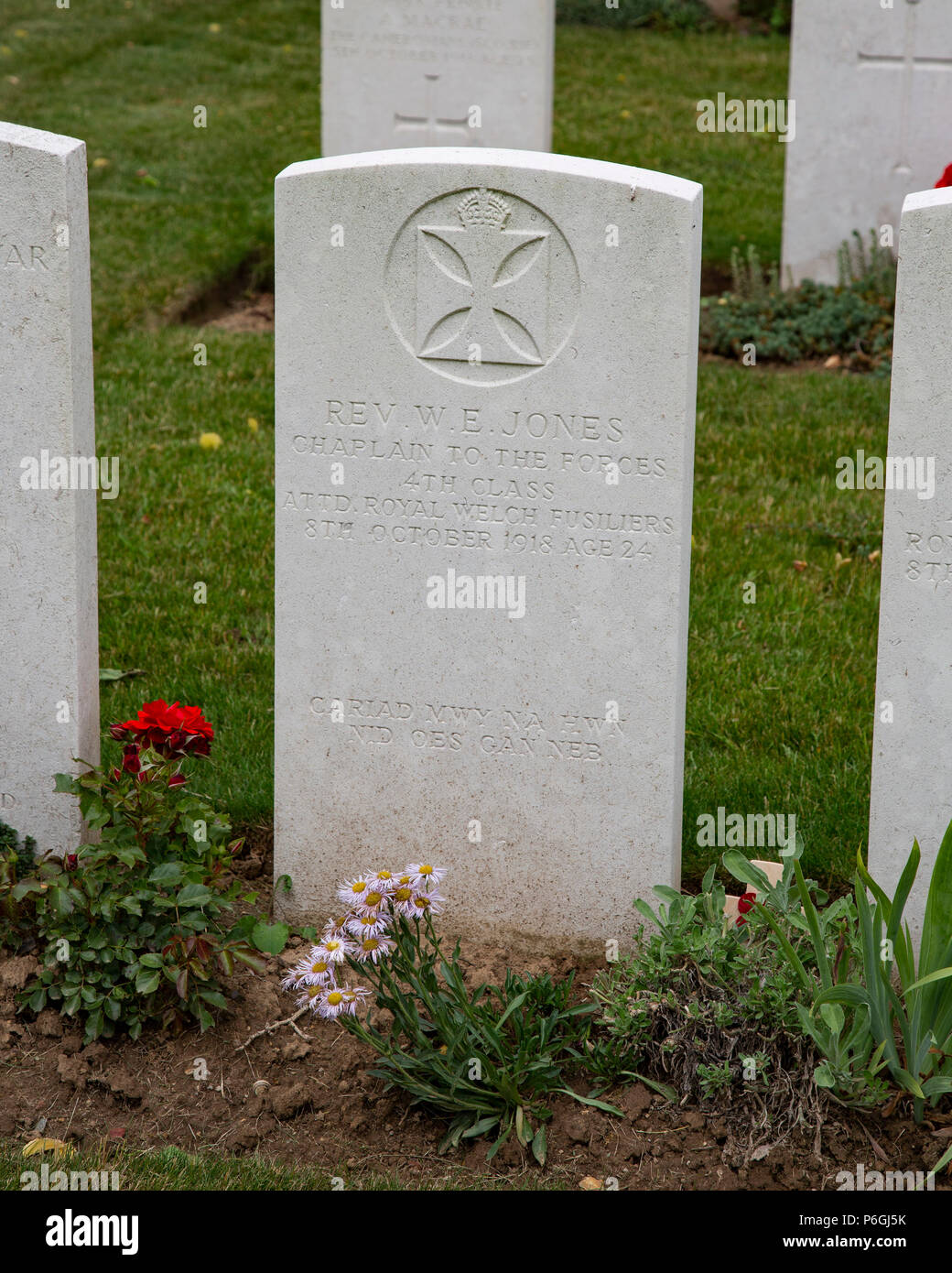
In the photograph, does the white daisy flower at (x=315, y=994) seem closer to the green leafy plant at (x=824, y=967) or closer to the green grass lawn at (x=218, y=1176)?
the green grass lawn at (x=218, y=1176)

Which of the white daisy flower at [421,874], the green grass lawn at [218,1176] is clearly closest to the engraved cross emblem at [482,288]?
the white daisy flower at [421,874]

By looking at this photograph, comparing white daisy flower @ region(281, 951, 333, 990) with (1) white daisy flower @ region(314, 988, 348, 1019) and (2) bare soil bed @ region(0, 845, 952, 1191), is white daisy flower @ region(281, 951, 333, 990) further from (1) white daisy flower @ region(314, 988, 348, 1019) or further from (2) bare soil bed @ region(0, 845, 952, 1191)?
(2) bare soil bed @ region(0, 845, 952, 1191)

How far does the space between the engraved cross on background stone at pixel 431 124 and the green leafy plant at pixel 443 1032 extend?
5996mm

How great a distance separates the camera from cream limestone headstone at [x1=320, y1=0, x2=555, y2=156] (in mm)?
7945

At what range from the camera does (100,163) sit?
10.0 m

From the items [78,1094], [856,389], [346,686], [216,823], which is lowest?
[78,1094]

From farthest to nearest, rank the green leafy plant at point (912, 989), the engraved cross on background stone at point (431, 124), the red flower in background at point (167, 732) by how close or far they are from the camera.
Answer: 1. the engraved cross on background stone at point (431, 124)
2. the red flower in background at point (167, 732)
3. the green leafy plant at point (912, 989)

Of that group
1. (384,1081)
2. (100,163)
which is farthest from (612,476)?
(100,163)

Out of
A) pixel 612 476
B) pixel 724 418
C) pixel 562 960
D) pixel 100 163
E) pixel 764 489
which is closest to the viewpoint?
pixel 612 476

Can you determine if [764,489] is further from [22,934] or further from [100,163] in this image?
[100,163]

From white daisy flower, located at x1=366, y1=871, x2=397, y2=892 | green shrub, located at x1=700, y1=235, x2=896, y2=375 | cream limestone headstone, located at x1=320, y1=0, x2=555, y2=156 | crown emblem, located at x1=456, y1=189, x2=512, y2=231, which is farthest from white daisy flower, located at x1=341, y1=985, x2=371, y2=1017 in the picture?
cream limestone headstone, located at x1=320, y1=0, x2=555, y2=156

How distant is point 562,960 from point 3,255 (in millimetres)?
2116

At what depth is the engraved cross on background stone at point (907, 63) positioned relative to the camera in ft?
25.2

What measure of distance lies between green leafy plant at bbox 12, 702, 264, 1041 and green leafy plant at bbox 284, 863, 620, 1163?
28cm
